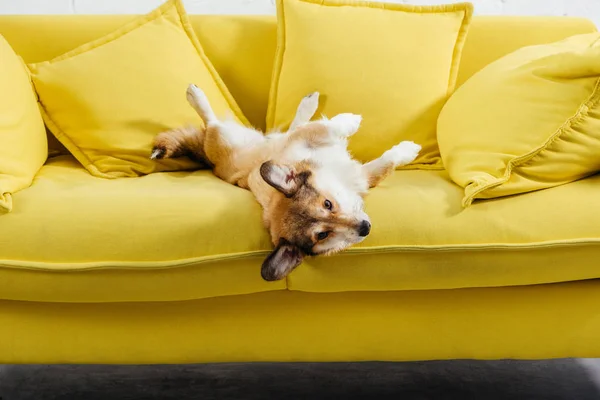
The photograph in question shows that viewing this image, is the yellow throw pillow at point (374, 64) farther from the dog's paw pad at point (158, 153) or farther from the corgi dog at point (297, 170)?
the dog's paw pad at point (158, 153)

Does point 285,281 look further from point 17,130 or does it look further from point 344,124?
point 17,130

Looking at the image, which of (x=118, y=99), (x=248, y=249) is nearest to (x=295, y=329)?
(x=248, y=249)

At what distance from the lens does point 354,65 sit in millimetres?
2037

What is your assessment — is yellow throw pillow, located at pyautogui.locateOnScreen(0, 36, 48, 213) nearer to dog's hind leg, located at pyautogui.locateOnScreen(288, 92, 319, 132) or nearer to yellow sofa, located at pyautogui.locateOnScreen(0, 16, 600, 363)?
yellow sofa, located at pyautogui.locateOnScreen(0, 16, 600, 363)

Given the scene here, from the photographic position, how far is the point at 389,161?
5.92 ft

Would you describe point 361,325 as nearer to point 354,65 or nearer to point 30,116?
point 354,65

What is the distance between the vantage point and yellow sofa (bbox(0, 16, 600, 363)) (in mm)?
1458

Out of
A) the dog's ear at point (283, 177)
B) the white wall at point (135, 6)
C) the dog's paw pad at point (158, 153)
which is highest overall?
the white wall at point (135, 6)

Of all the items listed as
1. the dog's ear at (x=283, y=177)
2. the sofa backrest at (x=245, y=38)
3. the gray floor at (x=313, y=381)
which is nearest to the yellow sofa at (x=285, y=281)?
the dog's ear at (x=283, y=177)

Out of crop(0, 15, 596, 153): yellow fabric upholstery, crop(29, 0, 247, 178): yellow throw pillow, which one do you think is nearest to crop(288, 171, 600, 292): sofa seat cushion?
crop(29, 0, 247, 178): yellow throw pillow

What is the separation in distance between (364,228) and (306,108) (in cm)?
70

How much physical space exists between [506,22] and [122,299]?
172 centimetres

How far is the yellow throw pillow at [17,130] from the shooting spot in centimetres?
164

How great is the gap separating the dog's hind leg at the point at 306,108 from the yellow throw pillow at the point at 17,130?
0.82 meters
